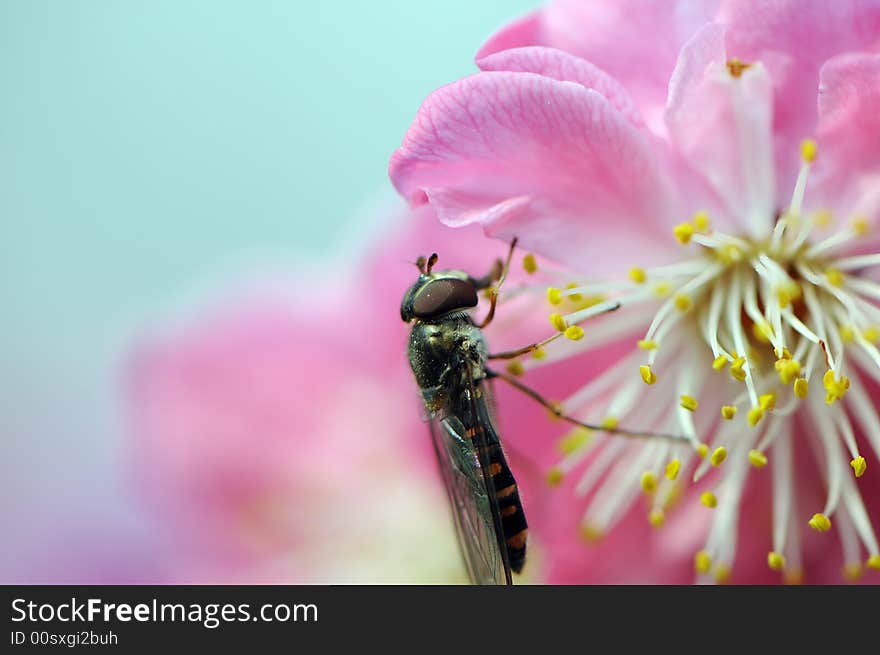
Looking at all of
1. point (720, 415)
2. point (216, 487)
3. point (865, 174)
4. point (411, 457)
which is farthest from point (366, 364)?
point (865, 174)

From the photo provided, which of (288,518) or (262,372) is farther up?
(262,372)

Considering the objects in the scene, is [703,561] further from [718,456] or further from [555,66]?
[555,66]

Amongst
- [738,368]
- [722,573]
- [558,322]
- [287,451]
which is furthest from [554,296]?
[287,451]

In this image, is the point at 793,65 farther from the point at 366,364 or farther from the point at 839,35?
the point at 366,364

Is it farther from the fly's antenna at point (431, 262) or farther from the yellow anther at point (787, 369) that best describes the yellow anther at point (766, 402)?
the fly's antenna at point (431, 262)

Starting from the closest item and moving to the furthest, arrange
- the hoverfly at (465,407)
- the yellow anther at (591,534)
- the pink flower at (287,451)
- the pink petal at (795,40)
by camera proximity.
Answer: the pink petal at (795,40), the hoverfly at (465,407), the yellow anther at (591,534), the pink flower at (287,451)

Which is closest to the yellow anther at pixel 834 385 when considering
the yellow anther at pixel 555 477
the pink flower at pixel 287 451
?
the yellow anther at pixel 555 477
